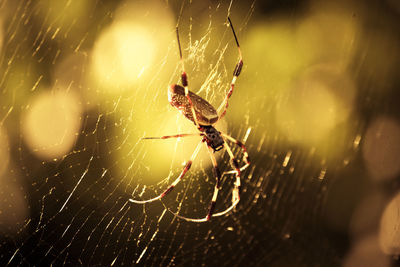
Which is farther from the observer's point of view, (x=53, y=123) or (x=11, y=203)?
(x=11, y=203)

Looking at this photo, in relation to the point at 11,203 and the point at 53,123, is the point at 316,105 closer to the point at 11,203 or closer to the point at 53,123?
the point at 53,123

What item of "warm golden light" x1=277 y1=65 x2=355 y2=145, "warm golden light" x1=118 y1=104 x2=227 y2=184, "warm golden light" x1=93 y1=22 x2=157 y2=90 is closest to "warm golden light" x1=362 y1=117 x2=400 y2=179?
"warm golden light" x1=277 y1=65 x2=355 y2=145

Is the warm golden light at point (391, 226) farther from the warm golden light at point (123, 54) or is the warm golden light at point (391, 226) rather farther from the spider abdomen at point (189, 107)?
the warm golden light at point (123, 54)

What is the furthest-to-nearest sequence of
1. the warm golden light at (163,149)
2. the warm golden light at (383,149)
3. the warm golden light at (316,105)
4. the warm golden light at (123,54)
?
the warm golden light at (383,149)
the warm golden light at (316,105)
the warm golden light at (163,149)
the warm golden light at (123,54)

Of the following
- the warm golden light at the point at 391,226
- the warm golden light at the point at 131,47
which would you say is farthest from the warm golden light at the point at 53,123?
the warm golden light at the point at 391,226

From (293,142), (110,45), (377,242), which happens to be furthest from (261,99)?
(377,242)

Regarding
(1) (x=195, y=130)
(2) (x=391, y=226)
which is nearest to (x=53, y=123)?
(1) (x=195, y=130)

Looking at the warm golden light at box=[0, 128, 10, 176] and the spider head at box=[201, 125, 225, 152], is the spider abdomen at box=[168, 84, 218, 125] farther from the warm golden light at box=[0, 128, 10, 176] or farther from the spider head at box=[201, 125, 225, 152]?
the warm golden light at box=[0, 128, 10, 176]
